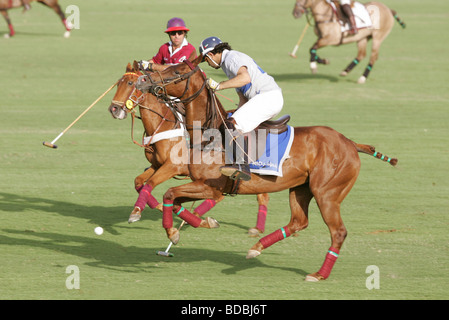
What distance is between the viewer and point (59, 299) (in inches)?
314

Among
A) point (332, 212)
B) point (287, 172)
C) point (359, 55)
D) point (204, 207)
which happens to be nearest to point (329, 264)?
point (332, 212)

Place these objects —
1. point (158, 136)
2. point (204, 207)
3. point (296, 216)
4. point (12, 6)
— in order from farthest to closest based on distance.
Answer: point (12, 6) → point (158, 136) → point (204, 207) → point (296, 216)

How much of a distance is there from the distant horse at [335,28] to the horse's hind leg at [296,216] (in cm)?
1293

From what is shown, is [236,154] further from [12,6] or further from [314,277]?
[12,6]

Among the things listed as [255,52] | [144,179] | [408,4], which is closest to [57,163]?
[144,179]

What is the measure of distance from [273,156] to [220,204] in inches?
148

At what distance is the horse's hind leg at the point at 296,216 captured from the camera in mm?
8930

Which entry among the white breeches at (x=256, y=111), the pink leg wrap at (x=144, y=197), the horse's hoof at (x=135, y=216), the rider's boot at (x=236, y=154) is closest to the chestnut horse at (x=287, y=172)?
the rider's boot at (x=236, y=154)

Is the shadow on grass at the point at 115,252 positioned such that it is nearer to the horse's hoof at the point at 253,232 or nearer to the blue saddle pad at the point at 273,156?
the horse's hoof at the point at 253,232

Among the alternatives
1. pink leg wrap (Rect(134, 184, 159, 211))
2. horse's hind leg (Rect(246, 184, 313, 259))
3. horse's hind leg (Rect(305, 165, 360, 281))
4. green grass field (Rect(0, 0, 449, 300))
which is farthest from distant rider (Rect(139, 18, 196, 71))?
horse's hind leg (Rect(305, 165, 360, 281))

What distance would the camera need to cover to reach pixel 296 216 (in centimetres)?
916

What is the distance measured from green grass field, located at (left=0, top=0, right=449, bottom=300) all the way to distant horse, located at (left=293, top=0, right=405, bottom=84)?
841 mm

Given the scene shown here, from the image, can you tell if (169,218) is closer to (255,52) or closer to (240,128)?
(240,128)

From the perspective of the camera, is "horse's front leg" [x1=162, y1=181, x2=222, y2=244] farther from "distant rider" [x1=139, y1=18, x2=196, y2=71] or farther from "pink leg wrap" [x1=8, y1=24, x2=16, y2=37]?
"pink leg wrap" [x1=8, y1=24, x2=16, y2=37]
